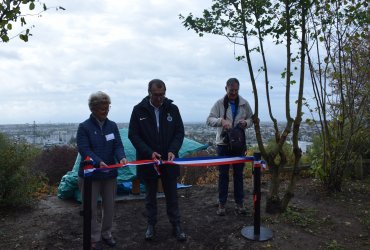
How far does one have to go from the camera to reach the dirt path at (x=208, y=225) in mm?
4527

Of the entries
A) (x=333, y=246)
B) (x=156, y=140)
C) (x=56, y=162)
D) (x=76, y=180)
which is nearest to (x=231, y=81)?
(x=156, y=140)

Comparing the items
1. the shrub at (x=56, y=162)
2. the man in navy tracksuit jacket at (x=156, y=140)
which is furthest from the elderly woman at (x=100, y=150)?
the shrub at (x=56, y=162)

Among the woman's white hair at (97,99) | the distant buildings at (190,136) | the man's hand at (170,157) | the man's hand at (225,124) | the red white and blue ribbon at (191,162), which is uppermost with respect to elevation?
the woman's white hair at (97,99)

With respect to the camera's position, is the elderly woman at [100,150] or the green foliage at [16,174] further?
the green foliage at [16,174]

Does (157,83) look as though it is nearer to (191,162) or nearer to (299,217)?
(191,162)

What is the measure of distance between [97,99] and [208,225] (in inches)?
89.0

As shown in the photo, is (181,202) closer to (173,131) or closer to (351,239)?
(173,131)

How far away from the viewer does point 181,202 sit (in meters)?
6.32

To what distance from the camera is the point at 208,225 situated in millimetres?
5062

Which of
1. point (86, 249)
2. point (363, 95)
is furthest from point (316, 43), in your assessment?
point (86, 249)

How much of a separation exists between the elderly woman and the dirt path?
454mm

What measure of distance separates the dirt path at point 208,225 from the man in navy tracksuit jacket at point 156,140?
381 millimetres

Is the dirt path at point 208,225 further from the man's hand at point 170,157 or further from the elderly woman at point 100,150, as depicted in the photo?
the man's hand at point 170,157

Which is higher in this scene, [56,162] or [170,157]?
[170,157]
